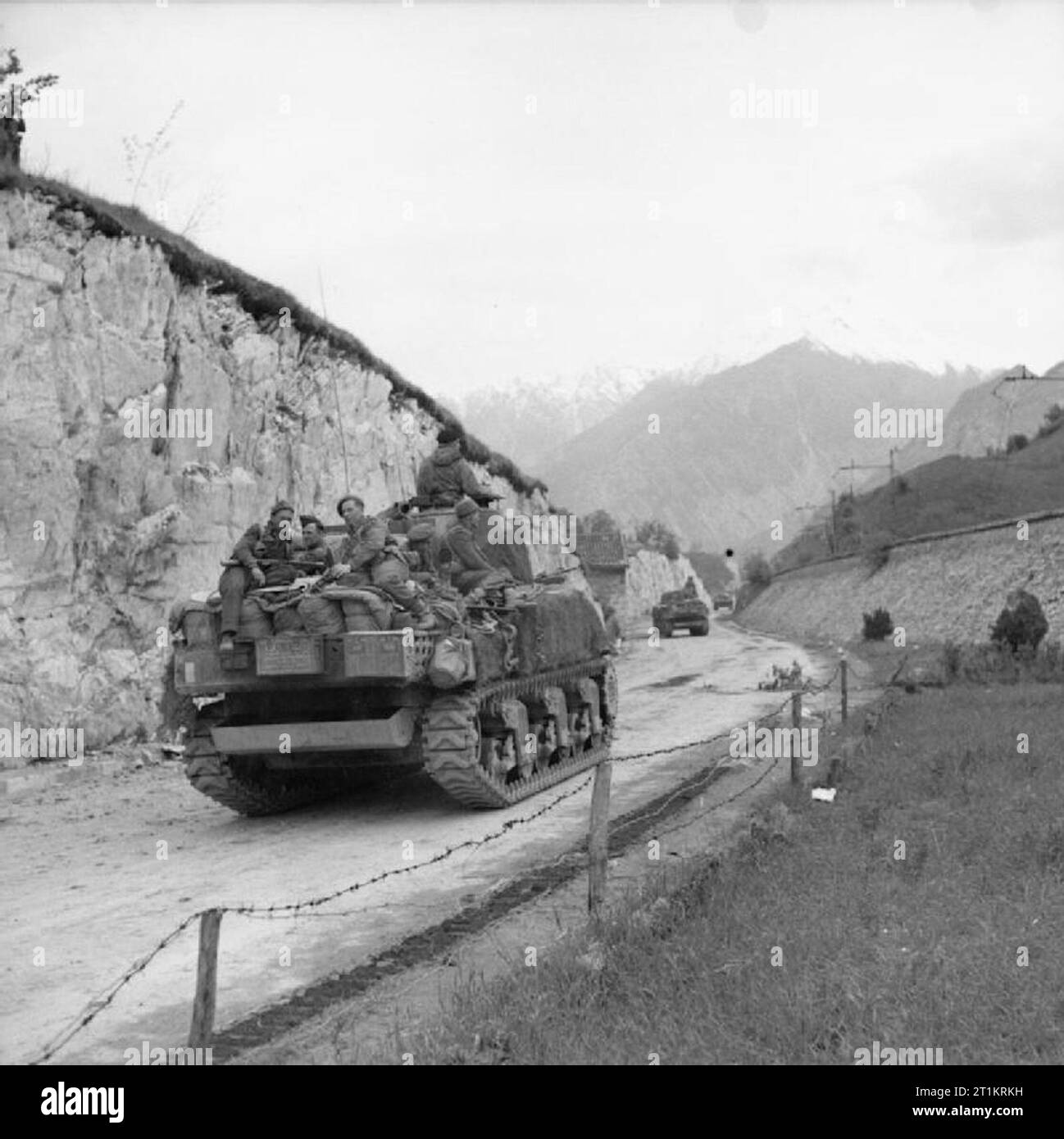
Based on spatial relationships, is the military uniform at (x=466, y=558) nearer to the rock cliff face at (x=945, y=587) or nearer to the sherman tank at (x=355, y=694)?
the sherman tank at (x=355, y=694)

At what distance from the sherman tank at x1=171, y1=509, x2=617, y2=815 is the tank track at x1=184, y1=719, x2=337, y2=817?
13mm

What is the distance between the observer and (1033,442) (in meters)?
77.2

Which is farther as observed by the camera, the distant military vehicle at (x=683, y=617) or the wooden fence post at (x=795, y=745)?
the distant military vehicle at (x=683, y=617)

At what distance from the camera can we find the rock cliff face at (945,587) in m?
30.2

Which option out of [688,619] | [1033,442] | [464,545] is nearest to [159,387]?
[464,545]

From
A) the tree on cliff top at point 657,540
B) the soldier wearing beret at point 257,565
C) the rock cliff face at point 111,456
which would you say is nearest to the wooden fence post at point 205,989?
the soldier wearing beret at point 257,565

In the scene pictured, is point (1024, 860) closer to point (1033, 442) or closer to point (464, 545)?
point (464, 545)

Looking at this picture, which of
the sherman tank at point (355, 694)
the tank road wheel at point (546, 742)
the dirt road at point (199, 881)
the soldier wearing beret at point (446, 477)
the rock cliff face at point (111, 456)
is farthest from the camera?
the rock cliff face at point (111, 456)

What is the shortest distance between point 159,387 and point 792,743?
11.1m

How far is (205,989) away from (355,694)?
21.7 feet

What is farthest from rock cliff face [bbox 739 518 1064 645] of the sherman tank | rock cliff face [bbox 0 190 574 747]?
the sherman tank

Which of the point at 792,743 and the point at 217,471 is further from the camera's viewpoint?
the point at 217,471

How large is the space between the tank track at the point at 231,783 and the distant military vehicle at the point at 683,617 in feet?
120

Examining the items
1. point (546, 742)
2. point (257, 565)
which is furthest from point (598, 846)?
point (546, 742)
